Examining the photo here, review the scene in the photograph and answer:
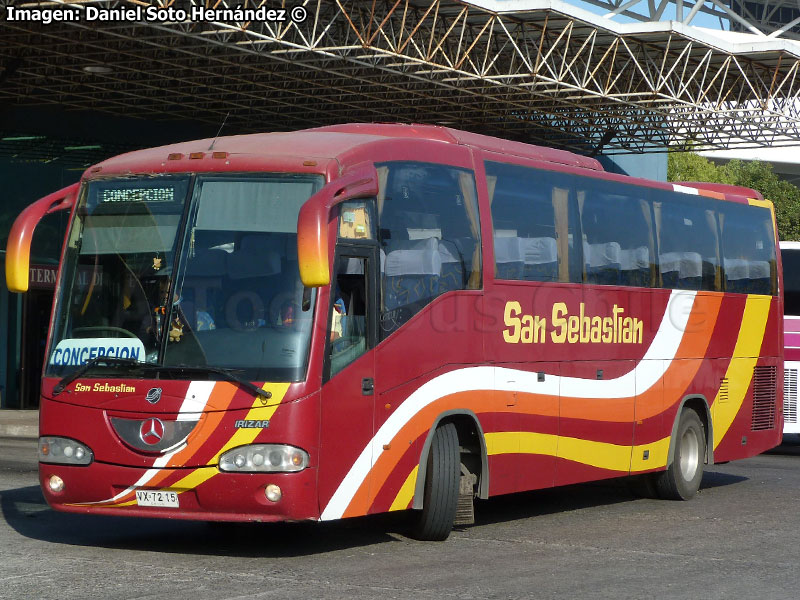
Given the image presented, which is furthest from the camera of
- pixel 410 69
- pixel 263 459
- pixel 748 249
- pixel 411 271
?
pixel 410 69

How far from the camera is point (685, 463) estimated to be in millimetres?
14375

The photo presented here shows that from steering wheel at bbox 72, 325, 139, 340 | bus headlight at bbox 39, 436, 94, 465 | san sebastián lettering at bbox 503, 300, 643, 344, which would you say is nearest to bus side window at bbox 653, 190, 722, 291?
san sebastián lettering at bbox 503, 300, 643, 344

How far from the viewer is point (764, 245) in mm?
16312

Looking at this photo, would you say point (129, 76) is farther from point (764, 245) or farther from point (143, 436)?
point (143, 436)

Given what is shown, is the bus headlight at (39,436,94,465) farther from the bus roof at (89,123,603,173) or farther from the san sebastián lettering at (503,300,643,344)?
the san sebastián lettering at (503,300,643,344)

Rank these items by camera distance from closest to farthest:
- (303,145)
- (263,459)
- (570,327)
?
(263,459) < (303,145) < (570,327)

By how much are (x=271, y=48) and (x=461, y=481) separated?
1624 cm

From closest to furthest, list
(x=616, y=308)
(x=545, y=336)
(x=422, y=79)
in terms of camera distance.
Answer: (x=545, y=336) → (x=616, y=308) → (x=422, y=79)

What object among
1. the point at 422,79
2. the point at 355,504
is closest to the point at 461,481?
the point at 355,504

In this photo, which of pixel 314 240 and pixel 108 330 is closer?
pixel 314 240

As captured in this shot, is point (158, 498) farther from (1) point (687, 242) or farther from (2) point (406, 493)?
(1) point (687, 242)

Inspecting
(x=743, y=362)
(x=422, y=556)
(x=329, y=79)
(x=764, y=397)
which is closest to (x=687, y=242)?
(x=743, y=362)

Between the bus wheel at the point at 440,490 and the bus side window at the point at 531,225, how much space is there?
1.59 metres

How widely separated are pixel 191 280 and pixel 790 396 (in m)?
13.4
